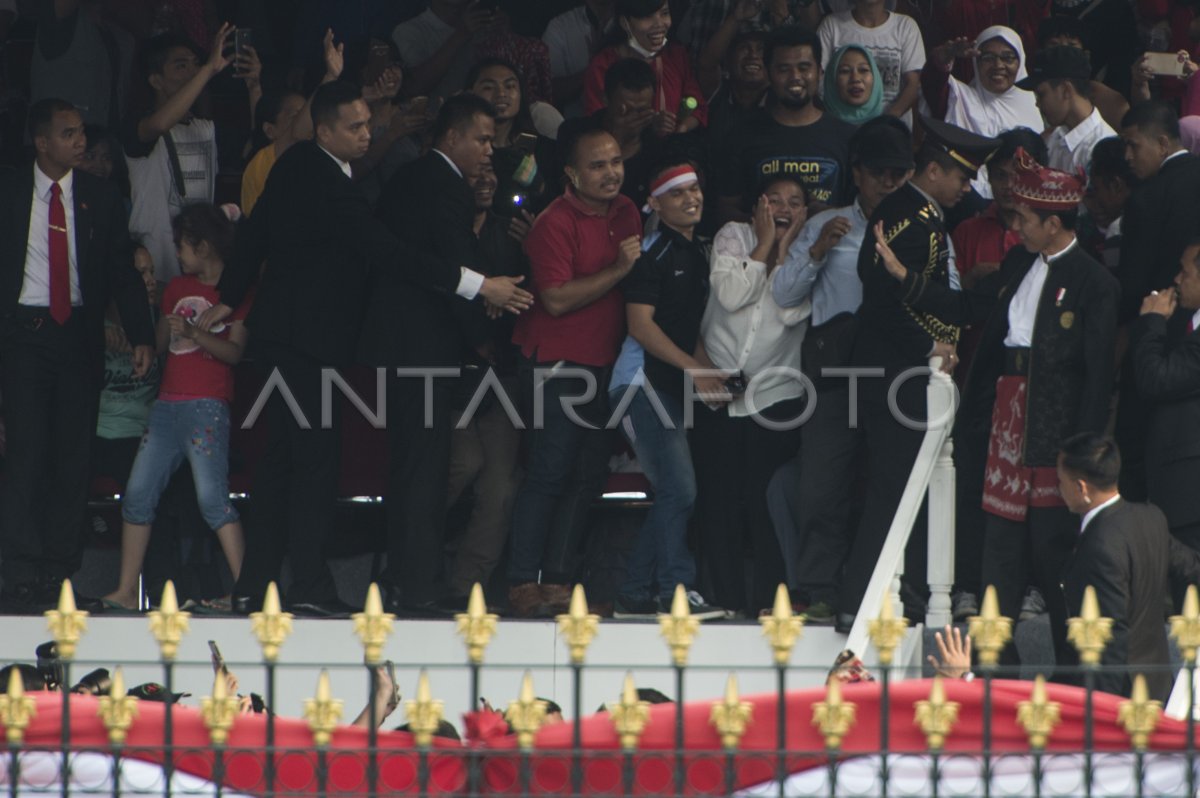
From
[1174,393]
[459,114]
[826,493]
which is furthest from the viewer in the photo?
[459,114]

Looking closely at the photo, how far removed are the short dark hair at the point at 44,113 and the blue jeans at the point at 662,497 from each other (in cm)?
257

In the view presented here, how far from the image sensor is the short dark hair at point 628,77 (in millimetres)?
8867

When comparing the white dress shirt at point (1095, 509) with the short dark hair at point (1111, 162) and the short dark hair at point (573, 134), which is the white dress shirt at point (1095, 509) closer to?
the short dark hair at point (1111, 162)

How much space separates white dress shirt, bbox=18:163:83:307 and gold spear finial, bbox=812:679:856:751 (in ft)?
16.1

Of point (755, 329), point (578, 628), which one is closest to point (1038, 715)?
point (578, 628)

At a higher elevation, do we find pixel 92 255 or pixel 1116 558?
pixel 92 255

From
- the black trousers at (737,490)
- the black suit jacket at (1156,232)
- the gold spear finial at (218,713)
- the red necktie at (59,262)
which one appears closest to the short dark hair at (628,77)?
the black trousers at (737,490)

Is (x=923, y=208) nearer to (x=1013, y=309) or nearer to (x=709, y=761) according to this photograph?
(x=1013, y=309)

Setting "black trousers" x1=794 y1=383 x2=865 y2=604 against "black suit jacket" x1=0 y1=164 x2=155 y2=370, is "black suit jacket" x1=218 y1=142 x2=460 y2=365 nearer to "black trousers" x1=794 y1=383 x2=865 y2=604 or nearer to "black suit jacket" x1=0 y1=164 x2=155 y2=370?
"black suit jacket" x1=0 y1=164 x2=155 y2=370

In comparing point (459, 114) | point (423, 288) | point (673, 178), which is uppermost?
point (459, 114)

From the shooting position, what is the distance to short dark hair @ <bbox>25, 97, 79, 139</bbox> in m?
8.33

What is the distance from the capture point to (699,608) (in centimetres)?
804

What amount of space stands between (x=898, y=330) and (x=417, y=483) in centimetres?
200

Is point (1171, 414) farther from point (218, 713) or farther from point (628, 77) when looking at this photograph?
point (218, 713)
